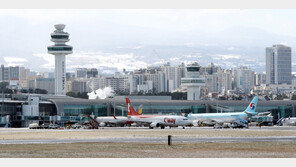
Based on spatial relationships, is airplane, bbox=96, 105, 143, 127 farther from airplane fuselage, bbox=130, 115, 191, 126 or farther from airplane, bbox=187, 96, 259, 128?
airplane, bbox=187, 96, 259, 128

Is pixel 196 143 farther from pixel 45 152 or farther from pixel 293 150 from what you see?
pixel 45 152

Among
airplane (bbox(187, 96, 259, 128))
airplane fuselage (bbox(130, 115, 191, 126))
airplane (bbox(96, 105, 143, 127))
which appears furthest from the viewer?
airplane (bbox(96, 105, 143, 127))

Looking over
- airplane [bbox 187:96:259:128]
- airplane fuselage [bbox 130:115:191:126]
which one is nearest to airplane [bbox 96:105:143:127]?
airplane fuselage [bbox 130:115:191:126]

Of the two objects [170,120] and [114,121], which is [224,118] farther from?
[114,121]

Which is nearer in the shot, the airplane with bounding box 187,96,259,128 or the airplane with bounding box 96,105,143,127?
the airplane with bounding box 187,96,259,128

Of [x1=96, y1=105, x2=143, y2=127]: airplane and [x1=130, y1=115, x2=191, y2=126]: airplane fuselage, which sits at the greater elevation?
[x1=130, y1=115, x2=191, y2=126]: airplane fuselage

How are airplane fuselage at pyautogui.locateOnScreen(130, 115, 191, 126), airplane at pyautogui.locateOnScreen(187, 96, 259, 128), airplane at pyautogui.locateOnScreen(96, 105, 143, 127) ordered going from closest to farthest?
airplane fuselage at pyautogui.locateOnScreen(130, 115, 191, 126) < airplane at pyautogui.locateOnScreen(187, 96, 259, 128) < airplane at pyautogui.locateOnScreen(96, 105, 143, 127)

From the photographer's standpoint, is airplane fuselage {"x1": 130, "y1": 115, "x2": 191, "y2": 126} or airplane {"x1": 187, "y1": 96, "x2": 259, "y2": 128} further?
airplane {"x1": 187, "y1": 96, "x2": 259, "y2": 128}

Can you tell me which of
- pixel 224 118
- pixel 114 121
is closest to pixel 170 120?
pixel 224 118
